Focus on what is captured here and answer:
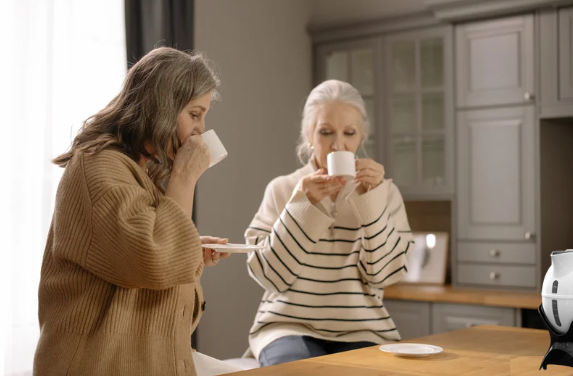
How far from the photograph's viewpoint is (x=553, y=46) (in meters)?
3.37

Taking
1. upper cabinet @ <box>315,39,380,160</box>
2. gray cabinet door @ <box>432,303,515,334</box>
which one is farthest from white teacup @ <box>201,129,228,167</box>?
upper cabinet @ <box>315,39,380,160</box>

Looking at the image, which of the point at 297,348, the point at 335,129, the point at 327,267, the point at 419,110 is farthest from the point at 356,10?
the point at 297,348

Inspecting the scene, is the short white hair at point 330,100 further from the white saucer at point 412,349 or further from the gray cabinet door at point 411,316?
the gray cabinet door at point 411,316

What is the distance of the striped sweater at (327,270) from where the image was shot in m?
2.23

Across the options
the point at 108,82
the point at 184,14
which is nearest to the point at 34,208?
the point at 108,82

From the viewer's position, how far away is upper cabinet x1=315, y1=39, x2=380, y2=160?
13.3 ft

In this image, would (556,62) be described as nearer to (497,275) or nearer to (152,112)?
(497,275)

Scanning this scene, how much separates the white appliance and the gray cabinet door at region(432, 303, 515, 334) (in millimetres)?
2102

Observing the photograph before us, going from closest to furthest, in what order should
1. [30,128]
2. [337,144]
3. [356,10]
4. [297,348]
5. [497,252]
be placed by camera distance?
[297,348] → [337,144] → [30,128] → [497,252] → [356,10]

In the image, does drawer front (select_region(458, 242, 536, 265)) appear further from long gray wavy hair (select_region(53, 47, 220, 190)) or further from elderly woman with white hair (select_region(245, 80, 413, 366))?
long gray wavy hair (select_region(53, 47, 220, 190))

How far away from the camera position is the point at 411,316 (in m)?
3.62

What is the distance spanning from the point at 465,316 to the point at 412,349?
1.93 metres

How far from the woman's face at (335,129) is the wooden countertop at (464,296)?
1.34 m

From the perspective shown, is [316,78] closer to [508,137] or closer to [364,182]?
[508,137]
